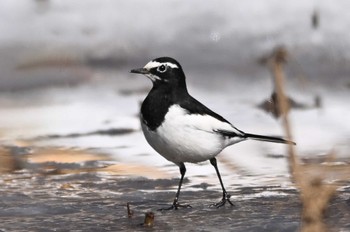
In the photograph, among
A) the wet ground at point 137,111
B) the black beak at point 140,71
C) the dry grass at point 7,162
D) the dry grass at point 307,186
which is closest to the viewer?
the dry grass at point 307,186

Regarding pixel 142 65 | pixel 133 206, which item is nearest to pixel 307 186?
pixel 133 206

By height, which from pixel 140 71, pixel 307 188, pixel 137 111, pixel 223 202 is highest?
pixel 137 111

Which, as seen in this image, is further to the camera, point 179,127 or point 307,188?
point 179,127

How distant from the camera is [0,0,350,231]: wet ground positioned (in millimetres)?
5781

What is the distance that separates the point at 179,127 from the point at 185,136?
63 millimetres

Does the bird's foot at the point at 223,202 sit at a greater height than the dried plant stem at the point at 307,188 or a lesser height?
greater

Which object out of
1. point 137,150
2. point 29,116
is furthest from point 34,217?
point 29,116

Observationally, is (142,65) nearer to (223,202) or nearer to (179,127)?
(179,127)

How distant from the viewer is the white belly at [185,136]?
5941mm

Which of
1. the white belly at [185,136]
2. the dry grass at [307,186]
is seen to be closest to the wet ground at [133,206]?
the white belly at [185,136]

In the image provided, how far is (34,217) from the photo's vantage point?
5.61 meters

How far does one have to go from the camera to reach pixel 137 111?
8.59 metres

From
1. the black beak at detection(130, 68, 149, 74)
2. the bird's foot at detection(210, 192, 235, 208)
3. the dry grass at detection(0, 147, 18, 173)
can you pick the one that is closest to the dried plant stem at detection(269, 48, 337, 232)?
the bird's foot at detection(210, 192, 235, 208)

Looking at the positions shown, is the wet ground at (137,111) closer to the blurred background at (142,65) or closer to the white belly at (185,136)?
the blurred background at (142,65)
